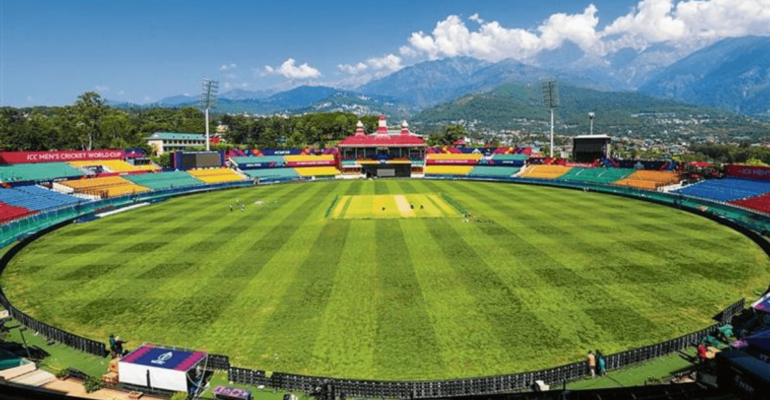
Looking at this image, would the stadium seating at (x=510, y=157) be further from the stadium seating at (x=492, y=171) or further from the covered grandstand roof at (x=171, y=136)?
the covered grandstand roof at (x=171, y=136)

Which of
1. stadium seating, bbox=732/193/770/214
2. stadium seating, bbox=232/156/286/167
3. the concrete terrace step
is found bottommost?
the concrete terrace step

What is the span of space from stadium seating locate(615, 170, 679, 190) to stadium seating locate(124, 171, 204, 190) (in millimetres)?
69204

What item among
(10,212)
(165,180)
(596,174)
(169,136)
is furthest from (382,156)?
(169,136)

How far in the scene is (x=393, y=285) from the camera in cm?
2611

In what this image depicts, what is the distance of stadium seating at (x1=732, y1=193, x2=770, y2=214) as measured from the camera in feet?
145

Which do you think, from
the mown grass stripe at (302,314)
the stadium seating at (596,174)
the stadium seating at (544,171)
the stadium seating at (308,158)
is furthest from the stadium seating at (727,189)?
the stadium seating at (308,158)

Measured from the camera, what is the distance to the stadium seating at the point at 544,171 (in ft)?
275

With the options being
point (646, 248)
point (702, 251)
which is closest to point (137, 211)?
point (646, 248)

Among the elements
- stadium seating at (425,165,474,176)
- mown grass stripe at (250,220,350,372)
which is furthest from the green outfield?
stadium seating at (425,165,474,176)

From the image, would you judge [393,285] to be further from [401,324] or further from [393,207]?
[393,207]

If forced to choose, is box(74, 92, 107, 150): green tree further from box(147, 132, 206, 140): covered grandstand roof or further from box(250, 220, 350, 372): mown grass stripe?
box(250, 220, 350, 372): mown grass stripe

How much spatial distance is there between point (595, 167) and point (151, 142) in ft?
417

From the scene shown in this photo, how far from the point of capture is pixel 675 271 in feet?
91.5

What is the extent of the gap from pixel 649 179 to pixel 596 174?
33.9 ft
